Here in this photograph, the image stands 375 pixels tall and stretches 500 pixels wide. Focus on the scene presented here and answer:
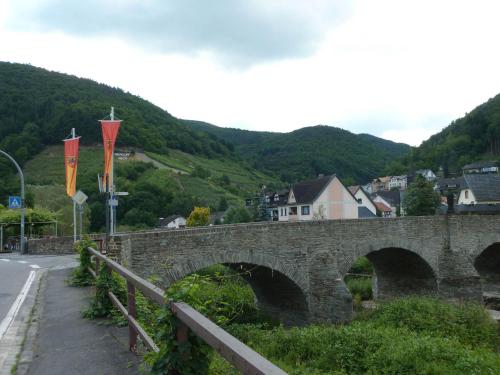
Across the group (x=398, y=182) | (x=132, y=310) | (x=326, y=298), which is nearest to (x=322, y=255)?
→ (x=326, y=298)

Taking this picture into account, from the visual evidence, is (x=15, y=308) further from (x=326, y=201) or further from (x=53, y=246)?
(x=326, y=201)

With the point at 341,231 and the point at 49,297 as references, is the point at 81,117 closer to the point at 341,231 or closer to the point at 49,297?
the point at 341,231

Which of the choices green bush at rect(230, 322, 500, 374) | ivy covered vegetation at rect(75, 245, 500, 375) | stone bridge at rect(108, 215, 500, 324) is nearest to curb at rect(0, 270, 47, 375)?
ivy covered vegetation at rect(75, 245, 500, 375)

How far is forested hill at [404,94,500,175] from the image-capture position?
100m

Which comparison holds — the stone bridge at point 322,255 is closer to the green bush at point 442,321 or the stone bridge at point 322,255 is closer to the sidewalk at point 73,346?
the sidewalk at point 73,346

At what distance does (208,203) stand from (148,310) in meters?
71.5

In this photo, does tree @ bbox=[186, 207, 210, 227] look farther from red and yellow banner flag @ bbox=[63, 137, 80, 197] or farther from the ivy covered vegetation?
red and yellow banner flag @ bbox=[63, 137, 80, 197]

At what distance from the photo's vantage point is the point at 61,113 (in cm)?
7594

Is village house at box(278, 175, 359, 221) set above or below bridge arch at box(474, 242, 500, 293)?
above

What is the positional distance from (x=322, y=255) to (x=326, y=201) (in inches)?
1147

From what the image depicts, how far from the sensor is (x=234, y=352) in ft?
6.66

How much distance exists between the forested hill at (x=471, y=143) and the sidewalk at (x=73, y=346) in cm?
10393

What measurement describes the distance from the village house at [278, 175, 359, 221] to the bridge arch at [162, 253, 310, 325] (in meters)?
24.9

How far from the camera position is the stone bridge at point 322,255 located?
42.3 feet
